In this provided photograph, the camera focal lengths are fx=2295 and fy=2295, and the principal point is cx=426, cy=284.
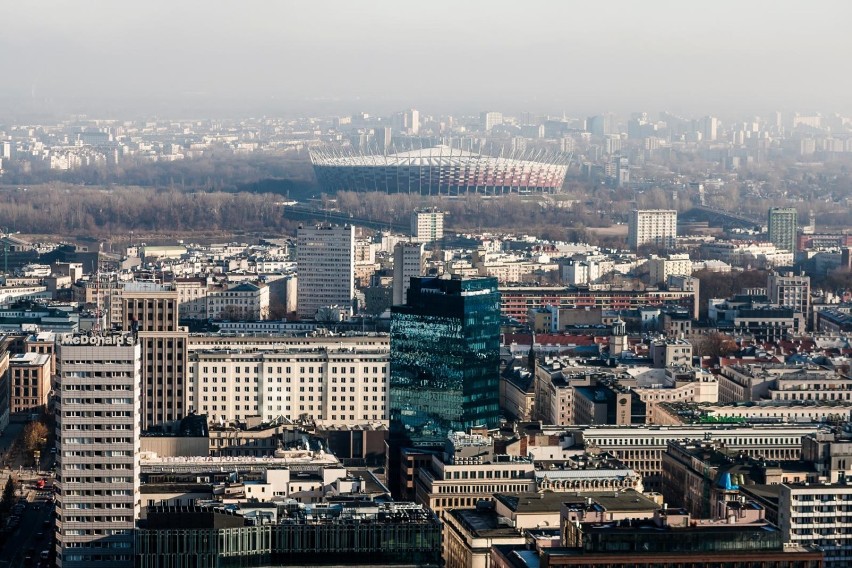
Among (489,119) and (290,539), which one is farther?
(489,119)

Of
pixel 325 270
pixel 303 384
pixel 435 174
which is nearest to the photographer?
pixel 303 384

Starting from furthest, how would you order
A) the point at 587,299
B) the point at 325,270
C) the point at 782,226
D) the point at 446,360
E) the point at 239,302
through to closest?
1. the point at 782,226
2. the point at 325,270
3. the point at 587,299
4. the point at 239,302
5. the point at 446,360

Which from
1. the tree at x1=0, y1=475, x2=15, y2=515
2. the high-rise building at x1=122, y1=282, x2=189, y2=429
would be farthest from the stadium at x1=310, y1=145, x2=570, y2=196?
the tree at x1=0, y1=475, x2=15, y2=515

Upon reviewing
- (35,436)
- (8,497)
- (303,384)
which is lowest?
(8,497)

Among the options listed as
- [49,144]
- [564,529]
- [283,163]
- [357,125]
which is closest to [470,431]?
[564,529]

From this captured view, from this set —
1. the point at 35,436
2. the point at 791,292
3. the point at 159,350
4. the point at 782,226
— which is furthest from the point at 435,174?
the point at 159,350

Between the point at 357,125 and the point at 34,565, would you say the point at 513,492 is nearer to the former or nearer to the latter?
the point at 34,565

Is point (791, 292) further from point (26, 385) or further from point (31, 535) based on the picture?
point (31, 535)
